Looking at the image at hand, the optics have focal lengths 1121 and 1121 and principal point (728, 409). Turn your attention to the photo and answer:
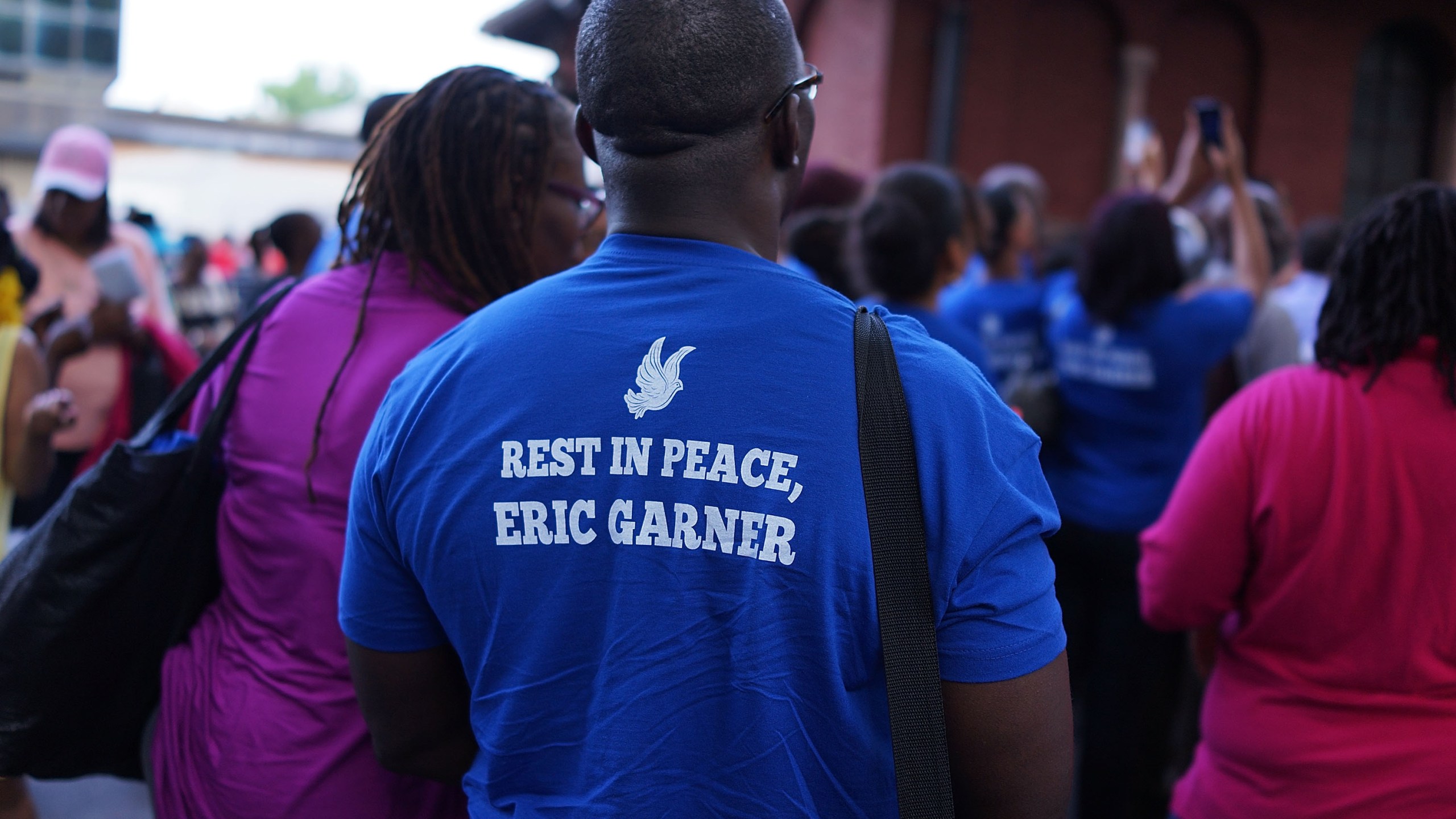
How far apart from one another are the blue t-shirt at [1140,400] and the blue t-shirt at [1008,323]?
1.07 feet

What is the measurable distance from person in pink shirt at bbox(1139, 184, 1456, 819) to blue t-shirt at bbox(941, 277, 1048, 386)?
1775 mm

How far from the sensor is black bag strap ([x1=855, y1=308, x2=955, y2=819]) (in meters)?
1.24

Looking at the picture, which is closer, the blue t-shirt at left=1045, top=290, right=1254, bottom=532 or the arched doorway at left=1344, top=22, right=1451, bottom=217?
the blue t-shirt at left=1045, top=290, right=1254, bottom=532

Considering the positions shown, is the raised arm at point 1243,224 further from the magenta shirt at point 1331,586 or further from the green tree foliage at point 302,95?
the green tree foliage at point 302,95

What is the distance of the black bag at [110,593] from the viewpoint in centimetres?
187

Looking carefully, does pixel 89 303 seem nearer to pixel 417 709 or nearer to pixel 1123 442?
pixel 417 709

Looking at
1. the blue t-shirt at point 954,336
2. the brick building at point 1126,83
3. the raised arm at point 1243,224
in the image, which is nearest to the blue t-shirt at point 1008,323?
the raised arm at point 1243,224

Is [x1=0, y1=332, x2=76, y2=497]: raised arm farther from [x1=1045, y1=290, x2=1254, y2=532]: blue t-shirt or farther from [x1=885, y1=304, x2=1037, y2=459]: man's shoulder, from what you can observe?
[x1=1045, y1=290, x2=1254, y2=532]: blue t-shirt

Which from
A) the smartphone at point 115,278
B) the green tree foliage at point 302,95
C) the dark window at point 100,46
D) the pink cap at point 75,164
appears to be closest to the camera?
the smartphone at point 115,278

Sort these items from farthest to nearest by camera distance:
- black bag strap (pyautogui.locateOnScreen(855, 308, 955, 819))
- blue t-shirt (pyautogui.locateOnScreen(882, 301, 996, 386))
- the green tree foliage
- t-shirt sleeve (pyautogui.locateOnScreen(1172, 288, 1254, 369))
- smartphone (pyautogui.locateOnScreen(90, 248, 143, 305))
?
the green tree foliage, t-shirt sleeve (pyautogui.locateOnScreen(1172, 288, 1254, 369)), smartphone (pyautogui.locateOnScreen(90, 248, 143, 305)), blue t-shirt (pyautogui.locateOnScreen(882, 301, 996, 386)), black bag strap (pyautogui.locateOnScreen(855, 308, 955, 819))

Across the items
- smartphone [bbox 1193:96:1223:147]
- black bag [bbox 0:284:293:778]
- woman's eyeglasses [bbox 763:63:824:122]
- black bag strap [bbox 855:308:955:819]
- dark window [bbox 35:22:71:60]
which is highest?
dark window [bbox 35:22:71:60]

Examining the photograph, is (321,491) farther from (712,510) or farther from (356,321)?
(712,510)

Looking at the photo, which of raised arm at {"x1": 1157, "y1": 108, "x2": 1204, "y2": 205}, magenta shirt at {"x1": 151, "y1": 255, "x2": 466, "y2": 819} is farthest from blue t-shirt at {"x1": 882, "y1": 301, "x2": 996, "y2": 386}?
magenta shirt at {"x1": 151, "y1": 255, "x2": 466, "y2": 819}

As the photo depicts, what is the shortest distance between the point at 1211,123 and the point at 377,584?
3.54m
